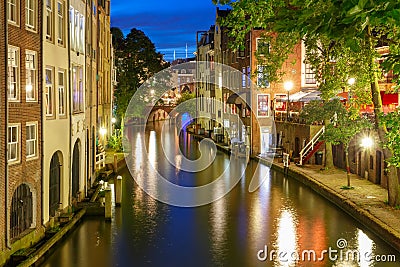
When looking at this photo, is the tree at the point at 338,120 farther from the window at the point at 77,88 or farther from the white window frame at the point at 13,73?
the white window frame at the point at 13,73

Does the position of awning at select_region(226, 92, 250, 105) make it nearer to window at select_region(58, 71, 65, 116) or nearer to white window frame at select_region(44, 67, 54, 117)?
window at select_region(58, 71, 65, 116)

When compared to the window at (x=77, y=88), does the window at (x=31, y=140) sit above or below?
below

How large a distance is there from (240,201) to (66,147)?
35.4 ft

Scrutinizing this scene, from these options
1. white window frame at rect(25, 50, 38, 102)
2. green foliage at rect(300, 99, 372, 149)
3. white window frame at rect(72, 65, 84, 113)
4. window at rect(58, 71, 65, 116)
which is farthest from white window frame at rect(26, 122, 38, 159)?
green foliage at rect(300, 99, 372, 149)

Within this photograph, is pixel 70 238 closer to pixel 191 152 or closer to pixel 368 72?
pixel 368 72

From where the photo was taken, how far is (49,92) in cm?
2225

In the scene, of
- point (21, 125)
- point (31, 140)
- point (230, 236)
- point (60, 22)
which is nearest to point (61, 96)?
point (60, 22)

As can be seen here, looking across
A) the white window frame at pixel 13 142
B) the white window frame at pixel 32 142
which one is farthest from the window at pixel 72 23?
the white window frame at pixel 13 142

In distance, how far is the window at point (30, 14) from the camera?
1923cm

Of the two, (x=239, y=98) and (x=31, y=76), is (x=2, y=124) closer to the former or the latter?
(x=31, y=76)

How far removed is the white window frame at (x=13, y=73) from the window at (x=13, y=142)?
89 cm

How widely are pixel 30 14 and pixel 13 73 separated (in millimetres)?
2630

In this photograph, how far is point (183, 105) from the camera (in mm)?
103312

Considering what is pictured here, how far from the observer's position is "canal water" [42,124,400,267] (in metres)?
19.6
